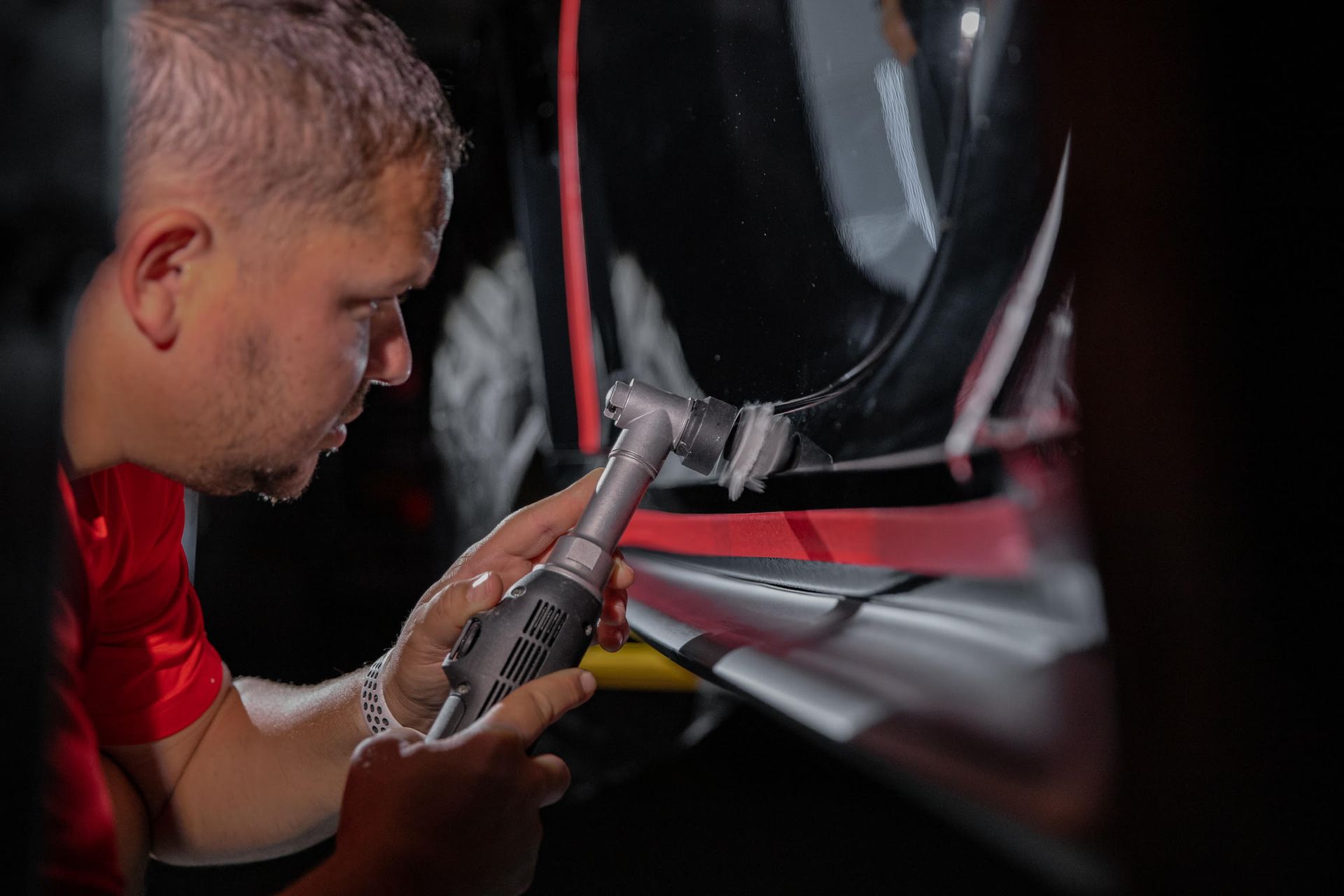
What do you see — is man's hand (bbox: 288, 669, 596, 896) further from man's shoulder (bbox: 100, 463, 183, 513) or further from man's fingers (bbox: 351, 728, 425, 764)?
man's shoulder (bbox: 100, 463, 183, 513)

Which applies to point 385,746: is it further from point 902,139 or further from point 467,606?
point 902,139

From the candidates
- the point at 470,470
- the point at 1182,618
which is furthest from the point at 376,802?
the point at 470,470

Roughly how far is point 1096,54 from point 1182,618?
0.46ft

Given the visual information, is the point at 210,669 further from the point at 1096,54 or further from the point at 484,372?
the point at 1096,54

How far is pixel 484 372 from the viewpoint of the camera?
3.07 ft

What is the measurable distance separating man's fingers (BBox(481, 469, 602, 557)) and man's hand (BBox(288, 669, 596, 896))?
17 cm

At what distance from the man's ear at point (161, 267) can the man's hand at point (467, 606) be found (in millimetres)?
223

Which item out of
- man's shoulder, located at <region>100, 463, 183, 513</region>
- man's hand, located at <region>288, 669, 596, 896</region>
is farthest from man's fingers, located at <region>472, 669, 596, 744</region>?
man's shoulder, located at <region>100, 463, 183, 513</region>

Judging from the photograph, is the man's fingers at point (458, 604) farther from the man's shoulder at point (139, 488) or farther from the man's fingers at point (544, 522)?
the man's shoulder at point (139, 488)

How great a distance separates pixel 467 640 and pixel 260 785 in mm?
361

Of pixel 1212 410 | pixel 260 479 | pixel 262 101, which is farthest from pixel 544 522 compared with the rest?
pixel 1212 410

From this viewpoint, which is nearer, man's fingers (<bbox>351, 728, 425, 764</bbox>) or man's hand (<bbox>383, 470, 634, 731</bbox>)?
man's fingers (<bbox>351, 728, 425, 764</bbox>)

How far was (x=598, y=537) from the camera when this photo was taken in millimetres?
471

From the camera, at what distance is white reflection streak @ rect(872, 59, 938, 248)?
45cm
